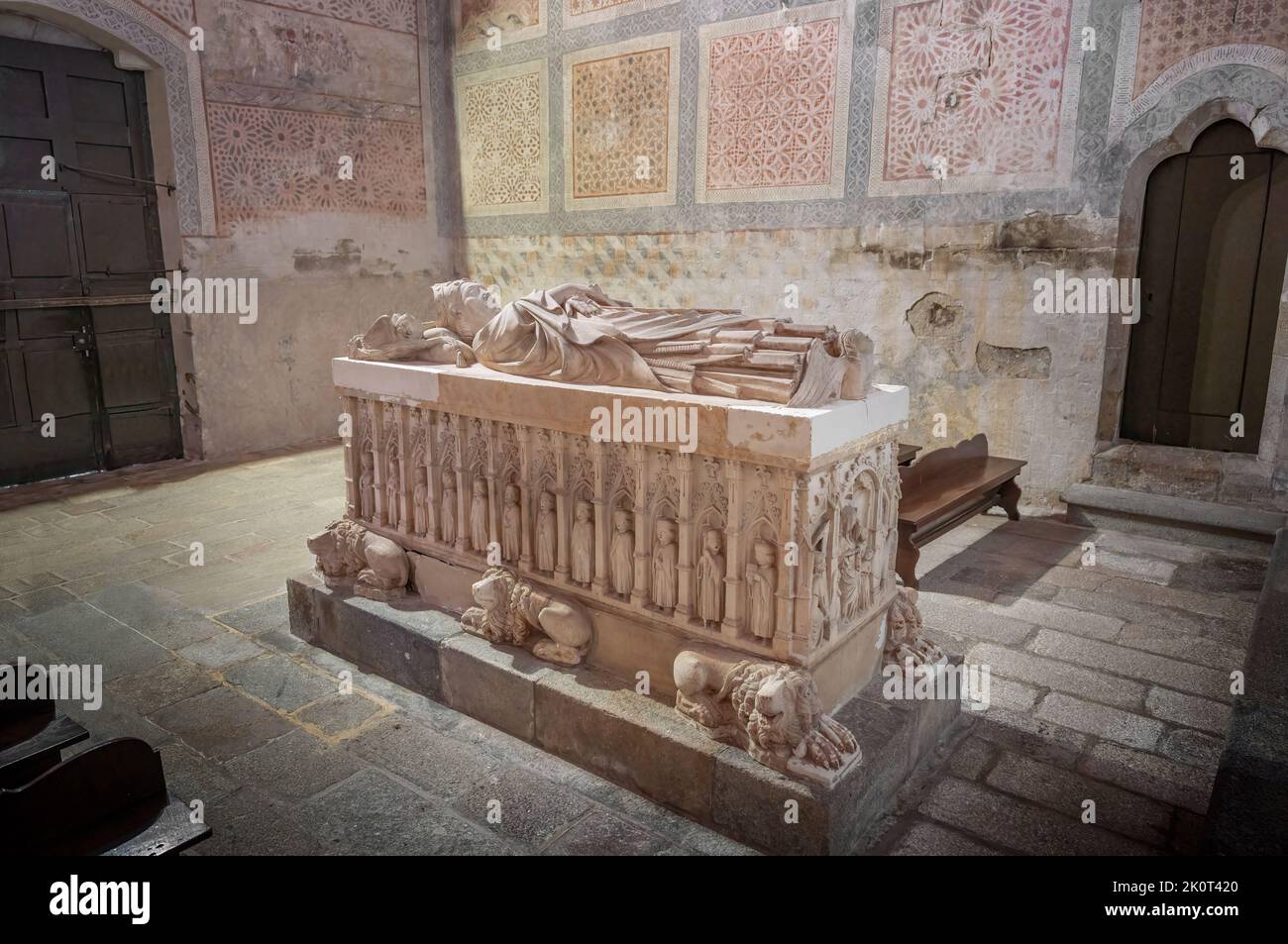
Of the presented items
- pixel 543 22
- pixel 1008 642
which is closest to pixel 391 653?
pixel 1008 642

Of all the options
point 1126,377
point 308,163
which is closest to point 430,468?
point 1126,377

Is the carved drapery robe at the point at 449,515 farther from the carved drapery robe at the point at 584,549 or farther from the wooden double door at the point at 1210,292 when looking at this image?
the wooden double door at the point at 1210,292

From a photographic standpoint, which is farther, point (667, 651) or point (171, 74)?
point (171, 74)

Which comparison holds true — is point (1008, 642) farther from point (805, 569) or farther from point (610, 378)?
point (610, 378)

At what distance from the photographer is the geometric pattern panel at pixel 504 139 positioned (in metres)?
7.61

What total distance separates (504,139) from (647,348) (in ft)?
19.1

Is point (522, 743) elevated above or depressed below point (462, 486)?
below

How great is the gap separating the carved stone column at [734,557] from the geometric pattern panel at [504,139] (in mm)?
5827

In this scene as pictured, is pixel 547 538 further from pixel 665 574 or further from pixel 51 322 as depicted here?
Result: pixel 51 322

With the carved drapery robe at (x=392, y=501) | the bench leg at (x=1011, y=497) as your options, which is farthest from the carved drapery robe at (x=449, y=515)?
the bench leg at (x=1011, y=497)

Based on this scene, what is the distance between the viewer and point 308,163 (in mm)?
7305

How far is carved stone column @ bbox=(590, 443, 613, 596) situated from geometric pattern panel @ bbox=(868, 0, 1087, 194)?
3791mm

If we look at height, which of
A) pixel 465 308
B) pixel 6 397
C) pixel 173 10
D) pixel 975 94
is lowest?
pixel 6 397

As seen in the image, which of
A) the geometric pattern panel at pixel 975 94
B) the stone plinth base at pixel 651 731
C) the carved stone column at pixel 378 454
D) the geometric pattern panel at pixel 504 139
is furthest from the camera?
the geometric pattern panel at pixel 504 139
